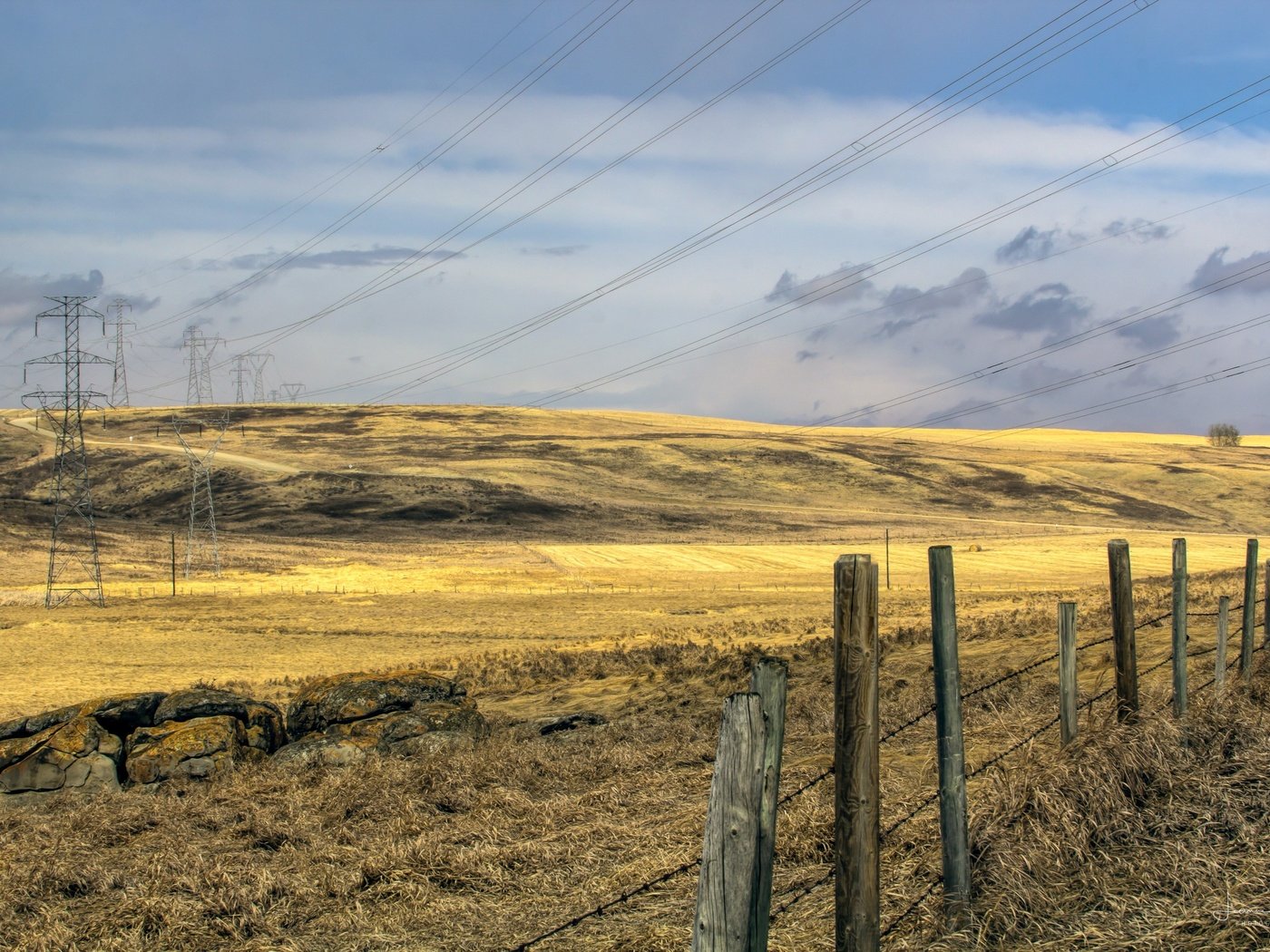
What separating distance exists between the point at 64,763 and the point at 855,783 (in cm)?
1351

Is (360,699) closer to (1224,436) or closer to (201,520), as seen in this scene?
(201,520)

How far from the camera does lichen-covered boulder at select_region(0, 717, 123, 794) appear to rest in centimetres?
1502

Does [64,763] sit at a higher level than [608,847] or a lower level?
lower

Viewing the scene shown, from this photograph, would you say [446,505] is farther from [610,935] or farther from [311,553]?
[610,935]

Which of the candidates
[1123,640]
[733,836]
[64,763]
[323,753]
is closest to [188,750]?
[64,763]

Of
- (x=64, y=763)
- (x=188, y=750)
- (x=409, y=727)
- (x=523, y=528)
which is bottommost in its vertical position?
(x=64, y=763)

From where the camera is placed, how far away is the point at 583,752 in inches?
543

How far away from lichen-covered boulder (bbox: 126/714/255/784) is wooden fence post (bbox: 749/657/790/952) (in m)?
12.0

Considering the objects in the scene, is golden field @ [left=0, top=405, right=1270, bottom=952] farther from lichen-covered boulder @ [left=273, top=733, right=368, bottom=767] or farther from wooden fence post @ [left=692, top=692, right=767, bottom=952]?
wooden fence post @ [left=692, top=692, right=767, bottom=952]

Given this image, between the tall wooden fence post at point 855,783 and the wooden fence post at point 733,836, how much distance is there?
2.16 feet

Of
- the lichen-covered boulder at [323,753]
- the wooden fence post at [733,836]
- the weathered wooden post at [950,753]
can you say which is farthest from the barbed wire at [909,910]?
the lichen-covered boulder at [323,753]

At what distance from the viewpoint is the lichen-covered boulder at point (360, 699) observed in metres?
16.7

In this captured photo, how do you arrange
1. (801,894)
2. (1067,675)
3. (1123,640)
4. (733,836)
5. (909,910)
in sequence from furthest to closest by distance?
(1123,640), (1067,675), (801,894), (909,910), (733,836)

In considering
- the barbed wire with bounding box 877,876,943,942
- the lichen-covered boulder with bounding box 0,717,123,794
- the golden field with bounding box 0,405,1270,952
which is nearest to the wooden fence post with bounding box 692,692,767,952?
the barbed wire with bounding box 877,876,943,942
